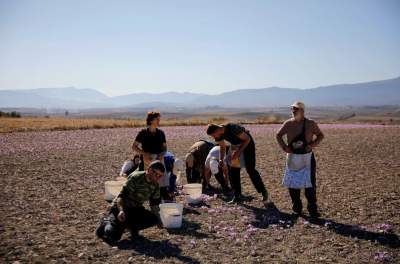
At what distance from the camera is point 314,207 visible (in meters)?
8.73

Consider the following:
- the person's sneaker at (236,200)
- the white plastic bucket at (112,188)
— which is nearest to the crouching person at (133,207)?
the white plastic bucket at (112,188)

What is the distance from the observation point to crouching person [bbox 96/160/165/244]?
281 inches

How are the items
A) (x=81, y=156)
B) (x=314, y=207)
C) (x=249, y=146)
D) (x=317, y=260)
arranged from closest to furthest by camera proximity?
(x=317, y=260)
(x=314, y=207)
(x=249, y=146)
(x=81, y=156)

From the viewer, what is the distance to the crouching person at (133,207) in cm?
714

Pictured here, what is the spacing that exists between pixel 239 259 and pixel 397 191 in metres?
6.35

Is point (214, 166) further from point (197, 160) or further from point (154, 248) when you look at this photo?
point (154, 248)

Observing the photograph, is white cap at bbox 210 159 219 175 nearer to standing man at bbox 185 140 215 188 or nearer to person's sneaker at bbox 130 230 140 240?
standing man at bbox 185 140 215 188

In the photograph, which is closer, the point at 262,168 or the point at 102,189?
the point at 102,189

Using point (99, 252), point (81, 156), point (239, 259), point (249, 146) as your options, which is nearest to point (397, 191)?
point (249, 146)

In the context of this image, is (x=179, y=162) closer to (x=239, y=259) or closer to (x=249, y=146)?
(x=249, y=146)

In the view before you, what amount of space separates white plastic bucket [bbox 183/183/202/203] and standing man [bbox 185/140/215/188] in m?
1.60

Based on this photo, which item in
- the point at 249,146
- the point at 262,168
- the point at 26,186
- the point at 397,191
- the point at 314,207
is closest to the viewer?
the point at 314,207

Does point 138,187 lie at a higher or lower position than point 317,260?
higher

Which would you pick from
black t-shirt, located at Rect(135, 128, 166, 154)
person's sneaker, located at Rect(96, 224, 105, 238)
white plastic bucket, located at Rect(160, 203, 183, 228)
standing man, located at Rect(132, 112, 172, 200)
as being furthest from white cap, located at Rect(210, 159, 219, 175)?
person's sneaker, located at Rect(96, 224, 105, 238)
